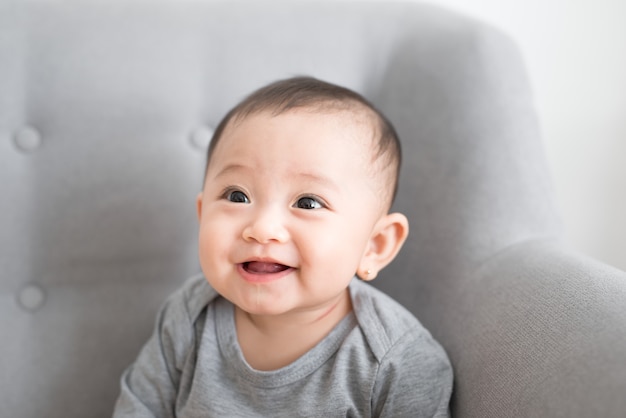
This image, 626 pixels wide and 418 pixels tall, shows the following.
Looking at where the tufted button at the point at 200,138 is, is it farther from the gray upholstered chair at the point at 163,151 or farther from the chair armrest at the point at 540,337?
the chair armrest at the point at 540,337

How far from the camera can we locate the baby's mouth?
847mm

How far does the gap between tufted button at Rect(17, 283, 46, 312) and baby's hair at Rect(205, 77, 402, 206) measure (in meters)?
0.46

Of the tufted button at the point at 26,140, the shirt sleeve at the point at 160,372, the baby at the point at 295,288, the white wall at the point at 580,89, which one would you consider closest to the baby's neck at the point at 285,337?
the baby at the point at 295,288

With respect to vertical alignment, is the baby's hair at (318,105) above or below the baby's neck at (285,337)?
above

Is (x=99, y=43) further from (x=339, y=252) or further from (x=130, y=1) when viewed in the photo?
(x=339, y=252)

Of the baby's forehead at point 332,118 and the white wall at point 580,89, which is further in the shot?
the white wall at point 580,89

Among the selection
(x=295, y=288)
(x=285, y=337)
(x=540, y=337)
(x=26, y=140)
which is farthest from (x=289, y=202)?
(x=26, y=140)

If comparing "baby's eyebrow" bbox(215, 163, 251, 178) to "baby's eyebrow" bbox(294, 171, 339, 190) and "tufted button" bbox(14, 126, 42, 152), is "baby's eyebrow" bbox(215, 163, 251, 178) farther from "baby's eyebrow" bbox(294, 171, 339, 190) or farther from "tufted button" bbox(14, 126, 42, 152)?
"tufted button" bbox(14, 126, 42, 152)

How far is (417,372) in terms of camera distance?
91 cm

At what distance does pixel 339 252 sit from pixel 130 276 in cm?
50

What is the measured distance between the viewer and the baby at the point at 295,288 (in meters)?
0.85

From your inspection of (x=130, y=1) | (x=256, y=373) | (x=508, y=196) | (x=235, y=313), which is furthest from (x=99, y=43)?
(x=508, y=196)

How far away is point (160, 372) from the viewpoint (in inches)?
39.7

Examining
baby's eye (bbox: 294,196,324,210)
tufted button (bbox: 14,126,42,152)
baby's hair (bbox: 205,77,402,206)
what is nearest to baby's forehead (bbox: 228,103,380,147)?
baby's hair (bbox: 205,77,402,206)
